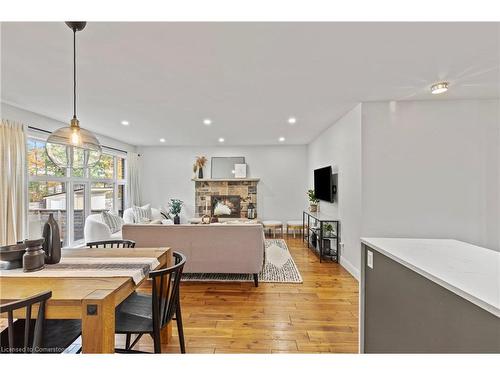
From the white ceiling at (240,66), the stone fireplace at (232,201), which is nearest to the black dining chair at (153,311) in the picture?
the white ceiling at (240,66)

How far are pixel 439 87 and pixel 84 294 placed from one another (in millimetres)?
3649

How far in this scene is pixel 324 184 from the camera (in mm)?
4879

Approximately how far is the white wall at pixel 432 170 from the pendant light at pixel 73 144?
10.2 ft

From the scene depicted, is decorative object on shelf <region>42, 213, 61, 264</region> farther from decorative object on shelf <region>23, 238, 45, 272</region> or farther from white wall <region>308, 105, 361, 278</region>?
white wall <region>308, 105, 361, 278</region>

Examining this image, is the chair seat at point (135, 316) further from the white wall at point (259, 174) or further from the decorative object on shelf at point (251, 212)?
the white wall at point (259, 174)

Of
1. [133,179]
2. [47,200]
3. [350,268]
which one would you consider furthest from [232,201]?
[47,200]

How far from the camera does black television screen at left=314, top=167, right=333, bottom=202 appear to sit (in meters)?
4.55

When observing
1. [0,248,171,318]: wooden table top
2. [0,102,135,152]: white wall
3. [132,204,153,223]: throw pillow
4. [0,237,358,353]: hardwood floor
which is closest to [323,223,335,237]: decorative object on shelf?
[0,237,358,353]: hardwood floor

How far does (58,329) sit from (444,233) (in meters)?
4.10

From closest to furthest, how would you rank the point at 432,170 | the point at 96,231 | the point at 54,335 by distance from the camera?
the point at 54,335 → the point at 432,170 → the point at 96,231

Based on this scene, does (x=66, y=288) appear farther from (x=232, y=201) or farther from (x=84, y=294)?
(x=232, y=201)

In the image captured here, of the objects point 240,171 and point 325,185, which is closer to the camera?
point 325,185

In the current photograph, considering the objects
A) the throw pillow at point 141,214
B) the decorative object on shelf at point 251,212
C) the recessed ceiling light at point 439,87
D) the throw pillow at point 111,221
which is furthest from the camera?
the decorative object on shelf at point 251,212

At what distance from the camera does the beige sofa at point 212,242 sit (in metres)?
3.30
